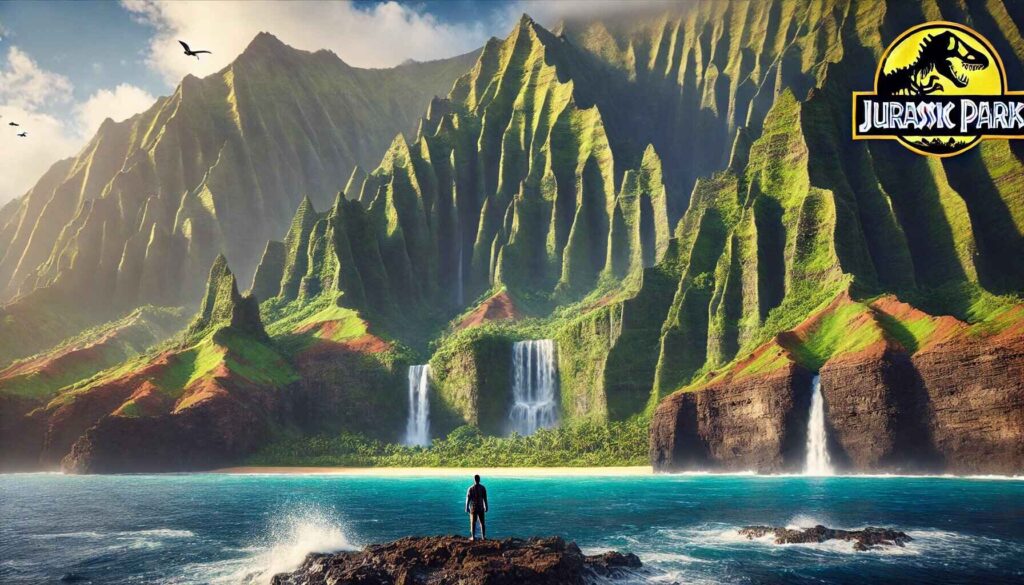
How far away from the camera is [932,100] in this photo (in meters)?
54.6

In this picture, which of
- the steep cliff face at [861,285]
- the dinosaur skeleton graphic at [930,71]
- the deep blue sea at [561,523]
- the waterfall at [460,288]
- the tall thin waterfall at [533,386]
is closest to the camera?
the deep blue sea at [561,523]

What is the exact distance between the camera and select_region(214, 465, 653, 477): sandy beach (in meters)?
85.7

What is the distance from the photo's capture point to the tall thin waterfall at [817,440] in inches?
2884

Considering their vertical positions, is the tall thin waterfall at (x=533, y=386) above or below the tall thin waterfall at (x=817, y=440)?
above

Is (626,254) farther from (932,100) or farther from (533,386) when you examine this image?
(932,100)

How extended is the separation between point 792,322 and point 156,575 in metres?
76.0

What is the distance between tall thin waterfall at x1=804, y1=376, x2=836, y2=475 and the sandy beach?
16.3 metres

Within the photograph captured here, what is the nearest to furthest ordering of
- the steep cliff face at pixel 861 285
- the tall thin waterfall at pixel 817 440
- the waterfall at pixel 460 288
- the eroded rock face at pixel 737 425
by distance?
the steep cliff face at pixel 861 285 < the tall thin waterfall at pixel 817 440 < the eroded rock face at pixel 737 425 < the waterfall at pixel 460 288

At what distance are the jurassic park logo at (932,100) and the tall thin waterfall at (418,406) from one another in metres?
78.2

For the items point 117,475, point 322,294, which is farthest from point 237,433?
point 322,294

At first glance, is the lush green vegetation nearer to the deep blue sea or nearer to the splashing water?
the deep blue sea

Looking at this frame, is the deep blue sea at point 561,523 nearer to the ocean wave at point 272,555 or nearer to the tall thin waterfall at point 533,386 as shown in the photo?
the ocean wave at point 272,555

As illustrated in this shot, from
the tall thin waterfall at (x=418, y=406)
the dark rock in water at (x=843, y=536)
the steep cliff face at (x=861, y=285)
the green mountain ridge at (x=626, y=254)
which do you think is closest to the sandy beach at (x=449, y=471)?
the steep cliff face at (x=861, y=285)

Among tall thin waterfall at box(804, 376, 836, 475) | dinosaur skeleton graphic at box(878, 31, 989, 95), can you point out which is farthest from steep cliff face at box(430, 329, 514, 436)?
dinosaur skeleton graphic at box(878, 31, 989, 95)
